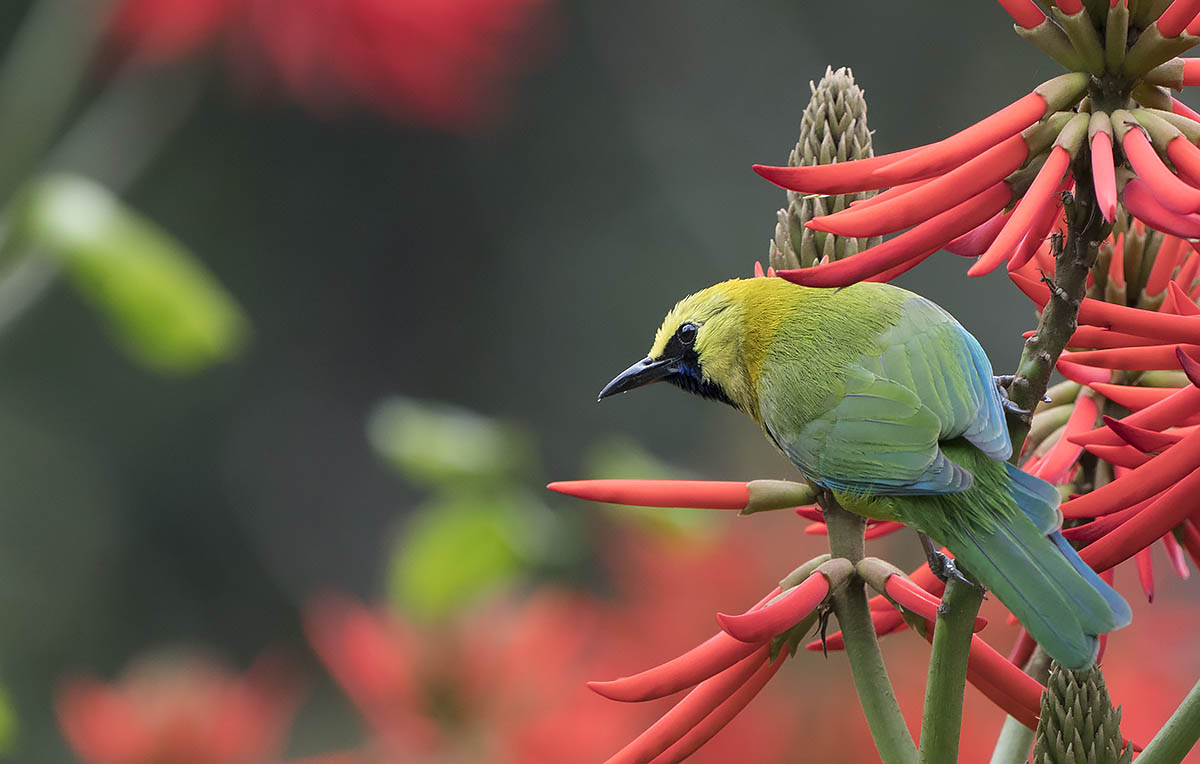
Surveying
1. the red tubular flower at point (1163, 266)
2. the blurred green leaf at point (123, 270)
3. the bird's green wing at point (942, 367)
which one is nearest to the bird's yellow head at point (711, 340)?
the bird's green wing at point (942, 367)

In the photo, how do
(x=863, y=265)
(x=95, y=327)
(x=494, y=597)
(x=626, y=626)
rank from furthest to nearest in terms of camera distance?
(x=95, y=327) → (x=626, y=626) → (x=494, y=597) → (x=863, y=265)

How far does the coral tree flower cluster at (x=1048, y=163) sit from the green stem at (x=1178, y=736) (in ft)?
0.62

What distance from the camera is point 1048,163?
0.56 m

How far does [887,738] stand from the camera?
2.03 feet

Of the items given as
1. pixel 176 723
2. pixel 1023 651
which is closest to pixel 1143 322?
pixel 1023 651

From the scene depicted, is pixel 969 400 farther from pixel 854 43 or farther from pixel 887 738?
pixel 854 43

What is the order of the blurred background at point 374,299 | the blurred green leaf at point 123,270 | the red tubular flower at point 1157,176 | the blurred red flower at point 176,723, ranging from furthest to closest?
the blurred background at point 374,299, the blurred red flower at point 176,723, the blurred green leaf at point 123,270, the red tubular flower at point 1157,176

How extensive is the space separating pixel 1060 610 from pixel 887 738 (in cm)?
9

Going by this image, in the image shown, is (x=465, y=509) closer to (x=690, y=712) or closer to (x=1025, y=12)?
(x=690, y=712)

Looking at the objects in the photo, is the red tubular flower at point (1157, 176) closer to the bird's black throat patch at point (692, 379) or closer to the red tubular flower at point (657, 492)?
the red tubular flower at point (657, 492)

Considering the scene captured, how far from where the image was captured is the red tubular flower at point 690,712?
63 centimetres

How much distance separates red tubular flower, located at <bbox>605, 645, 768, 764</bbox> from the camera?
63 cm

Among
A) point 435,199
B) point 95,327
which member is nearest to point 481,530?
point 95,327

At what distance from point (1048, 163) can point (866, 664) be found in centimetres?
23
